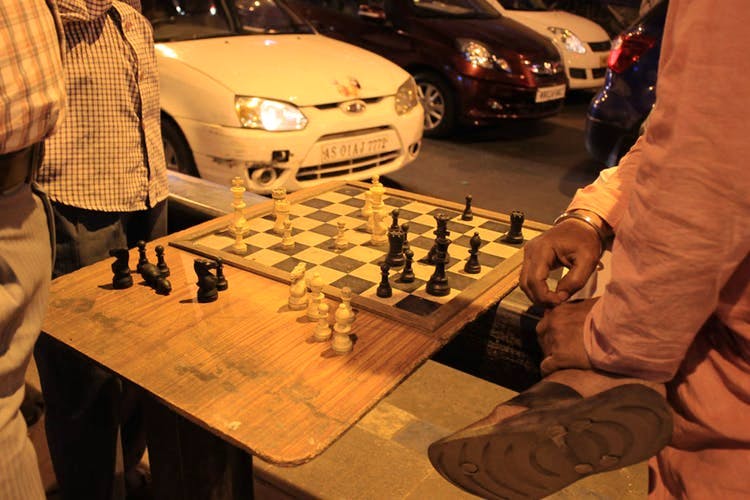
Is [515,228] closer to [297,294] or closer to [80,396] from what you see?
[297,294]

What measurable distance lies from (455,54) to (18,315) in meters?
6.17

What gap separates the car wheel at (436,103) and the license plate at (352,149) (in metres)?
2.43

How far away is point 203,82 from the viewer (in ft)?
14.2

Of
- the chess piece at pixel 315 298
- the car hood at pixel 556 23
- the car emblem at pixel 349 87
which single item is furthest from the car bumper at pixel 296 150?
the car hood at pixel 556 23

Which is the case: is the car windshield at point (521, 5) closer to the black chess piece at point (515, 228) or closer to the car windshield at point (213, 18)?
the car windshield at point (213, 18)

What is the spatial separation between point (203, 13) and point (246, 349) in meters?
4.04

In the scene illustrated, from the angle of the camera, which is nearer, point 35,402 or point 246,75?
point 35,402

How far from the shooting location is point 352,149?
15.0 feet

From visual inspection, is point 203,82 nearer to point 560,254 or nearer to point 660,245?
point 560,254

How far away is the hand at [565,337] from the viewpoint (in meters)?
1.08

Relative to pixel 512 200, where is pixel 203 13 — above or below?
above

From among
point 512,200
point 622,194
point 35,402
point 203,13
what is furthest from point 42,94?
point 512,200

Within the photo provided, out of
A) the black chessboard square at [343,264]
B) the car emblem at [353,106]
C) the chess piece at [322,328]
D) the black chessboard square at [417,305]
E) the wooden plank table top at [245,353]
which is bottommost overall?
the car emblem at [353,106]

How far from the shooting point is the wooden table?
1.34 m
